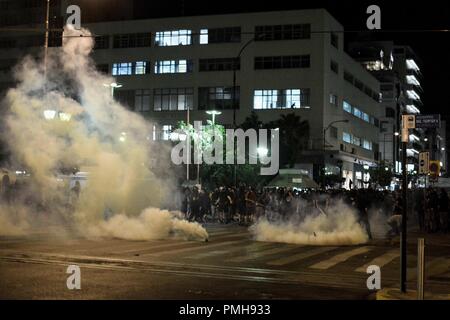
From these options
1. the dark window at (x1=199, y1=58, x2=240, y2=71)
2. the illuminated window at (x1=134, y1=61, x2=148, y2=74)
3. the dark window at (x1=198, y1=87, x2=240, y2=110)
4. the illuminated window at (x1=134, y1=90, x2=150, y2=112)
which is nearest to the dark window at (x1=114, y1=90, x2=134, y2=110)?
the illuminated window at (x1=134, y1=90, x2=150, y2=112)

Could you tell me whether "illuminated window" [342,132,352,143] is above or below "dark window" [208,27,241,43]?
below

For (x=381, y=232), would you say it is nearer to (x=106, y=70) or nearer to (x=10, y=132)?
(x=10, y=132)

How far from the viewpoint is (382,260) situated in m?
14.6

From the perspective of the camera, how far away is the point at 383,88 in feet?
325

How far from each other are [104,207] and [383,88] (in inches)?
3360

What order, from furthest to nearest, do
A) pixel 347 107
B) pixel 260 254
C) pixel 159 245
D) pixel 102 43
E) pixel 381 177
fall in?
pixel 381 177 → pixel 347 107 → pixel 102 43 → pixel 159 245 → pixel 260 254

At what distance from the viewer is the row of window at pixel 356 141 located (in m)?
68.0

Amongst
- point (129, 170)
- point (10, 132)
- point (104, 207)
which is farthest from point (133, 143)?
point (10, 132)

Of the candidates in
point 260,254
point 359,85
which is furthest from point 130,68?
point 260,254

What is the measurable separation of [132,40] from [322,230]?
4915cm

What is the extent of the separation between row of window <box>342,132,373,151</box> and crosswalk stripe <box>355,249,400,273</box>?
169ft

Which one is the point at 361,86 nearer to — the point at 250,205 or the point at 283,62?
the point at 283,62

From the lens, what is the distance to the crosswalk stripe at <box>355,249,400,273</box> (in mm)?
13085

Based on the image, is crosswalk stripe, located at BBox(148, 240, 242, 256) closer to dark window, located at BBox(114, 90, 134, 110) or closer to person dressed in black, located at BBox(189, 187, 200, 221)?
person dressed in black, located at BBox(189, 187, 200, 221)
